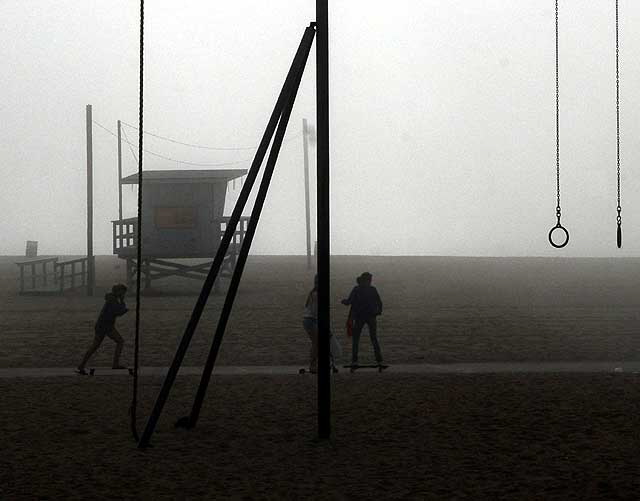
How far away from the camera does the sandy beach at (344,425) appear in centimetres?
952

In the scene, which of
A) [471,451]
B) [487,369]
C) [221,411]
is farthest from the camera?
[487,369]

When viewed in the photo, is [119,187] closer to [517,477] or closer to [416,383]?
[416,383]

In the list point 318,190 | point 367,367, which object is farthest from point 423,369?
point 318,190

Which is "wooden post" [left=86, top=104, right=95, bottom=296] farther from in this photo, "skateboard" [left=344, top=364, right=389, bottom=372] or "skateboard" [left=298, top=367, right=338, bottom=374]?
"skateboard" [left=298, top=367, right=338, bottom=374]

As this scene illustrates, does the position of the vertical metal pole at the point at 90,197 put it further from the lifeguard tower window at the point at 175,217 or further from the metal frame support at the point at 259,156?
the metal frame support at the point at 259,156

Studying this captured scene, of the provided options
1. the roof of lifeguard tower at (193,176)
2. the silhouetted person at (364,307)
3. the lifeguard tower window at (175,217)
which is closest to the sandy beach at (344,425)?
the silhouetted person at (364,307)

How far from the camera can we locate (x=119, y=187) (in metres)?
50.7

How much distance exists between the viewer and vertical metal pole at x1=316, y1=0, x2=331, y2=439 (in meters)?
11.9

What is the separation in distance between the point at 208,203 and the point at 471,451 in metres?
28.0

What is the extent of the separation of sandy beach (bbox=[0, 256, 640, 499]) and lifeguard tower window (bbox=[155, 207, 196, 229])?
13.4 metres

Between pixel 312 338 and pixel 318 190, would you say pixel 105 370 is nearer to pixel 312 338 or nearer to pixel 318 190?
pixel 312 338

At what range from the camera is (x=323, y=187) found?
39.7 feet

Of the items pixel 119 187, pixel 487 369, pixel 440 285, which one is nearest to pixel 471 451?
pixel 487 369

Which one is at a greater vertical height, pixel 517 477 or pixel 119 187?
pixel 119 187
